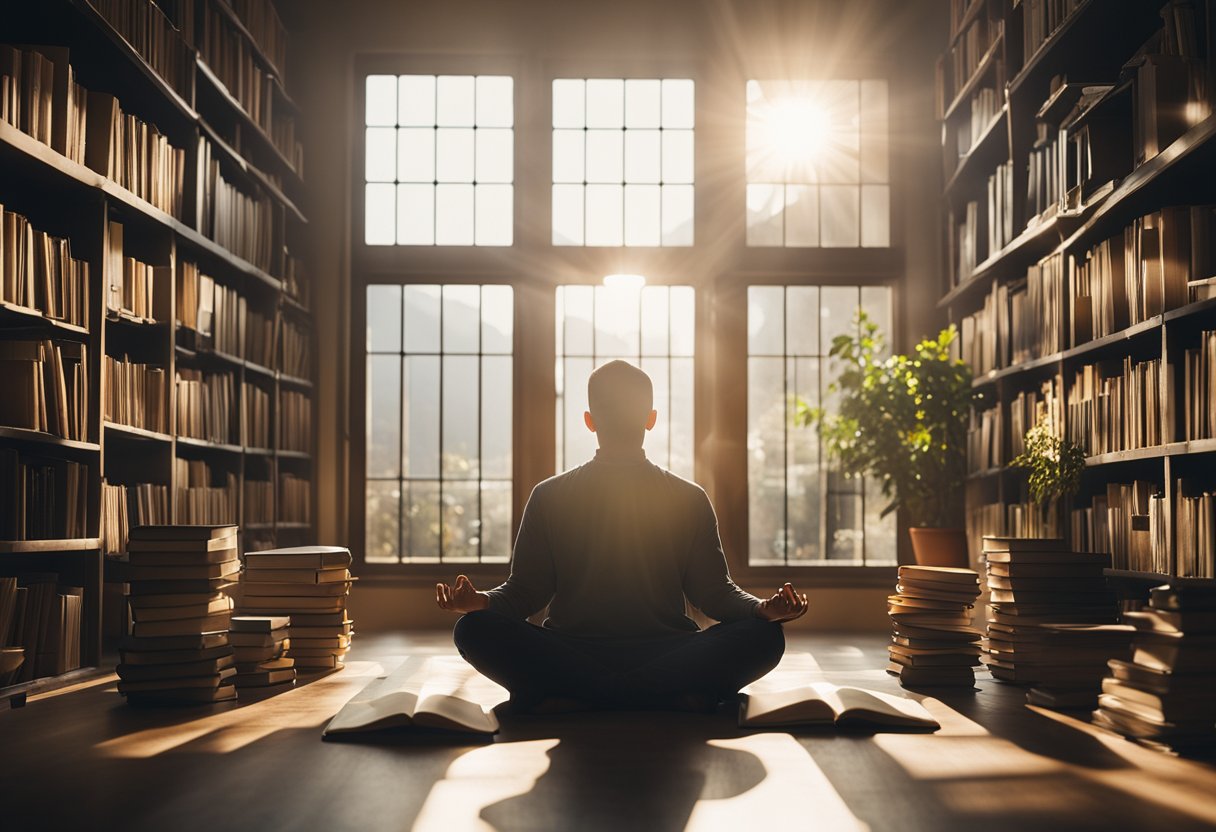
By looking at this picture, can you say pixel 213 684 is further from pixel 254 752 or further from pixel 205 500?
pixel 205 500

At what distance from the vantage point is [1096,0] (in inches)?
184

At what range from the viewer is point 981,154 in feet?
21.8

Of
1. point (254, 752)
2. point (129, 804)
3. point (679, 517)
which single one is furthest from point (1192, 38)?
point (129, 804)

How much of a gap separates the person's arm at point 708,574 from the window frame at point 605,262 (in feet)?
11.9

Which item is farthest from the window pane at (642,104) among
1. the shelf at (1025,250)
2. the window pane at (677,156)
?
the shelf at (1025,250)

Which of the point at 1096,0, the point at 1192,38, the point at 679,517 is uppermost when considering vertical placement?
the point at 1096,0

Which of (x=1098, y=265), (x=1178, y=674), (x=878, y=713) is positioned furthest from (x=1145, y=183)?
(x=878, y=713)

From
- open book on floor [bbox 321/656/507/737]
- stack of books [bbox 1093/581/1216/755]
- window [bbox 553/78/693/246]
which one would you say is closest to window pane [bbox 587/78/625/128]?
window [bbox 553/78/693/246]

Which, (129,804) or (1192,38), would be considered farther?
(1192,38)

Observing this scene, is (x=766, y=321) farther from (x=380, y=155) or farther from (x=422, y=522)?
(x=380, y=155)

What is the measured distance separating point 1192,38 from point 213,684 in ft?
12.6

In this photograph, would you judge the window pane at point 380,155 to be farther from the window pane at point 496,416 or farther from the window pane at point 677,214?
the window pane at point 677,214

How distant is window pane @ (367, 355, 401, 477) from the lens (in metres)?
7.68

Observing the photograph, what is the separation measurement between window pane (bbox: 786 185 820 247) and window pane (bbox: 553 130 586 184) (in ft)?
4.28
